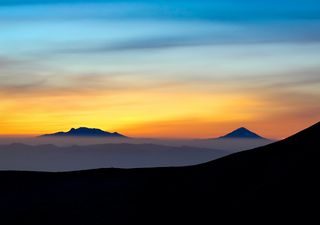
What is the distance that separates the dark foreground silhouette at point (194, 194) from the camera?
3772 centimetres

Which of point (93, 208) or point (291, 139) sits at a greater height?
point (291, 139)

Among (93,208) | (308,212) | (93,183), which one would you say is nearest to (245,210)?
(308,212)

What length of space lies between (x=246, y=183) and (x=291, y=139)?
23.5 ft

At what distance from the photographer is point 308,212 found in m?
35.5

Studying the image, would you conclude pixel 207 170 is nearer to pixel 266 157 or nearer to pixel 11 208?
pixel 266 157

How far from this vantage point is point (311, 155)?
41.5 meters

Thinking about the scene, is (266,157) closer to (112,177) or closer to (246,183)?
(246,183)

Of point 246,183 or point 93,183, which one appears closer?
point 246,183

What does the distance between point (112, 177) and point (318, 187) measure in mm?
15820

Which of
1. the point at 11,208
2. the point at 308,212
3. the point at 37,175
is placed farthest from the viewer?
the point at 37,175

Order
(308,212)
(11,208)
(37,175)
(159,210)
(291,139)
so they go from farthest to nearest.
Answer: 1. (37,175)
2. (291,139)
3. (11,208)
4. (159,210)
5. (308,212)

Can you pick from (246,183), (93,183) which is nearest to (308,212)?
(246,183)

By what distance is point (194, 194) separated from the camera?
137 feet

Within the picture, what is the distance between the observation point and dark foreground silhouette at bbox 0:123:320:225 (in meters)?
37.7
